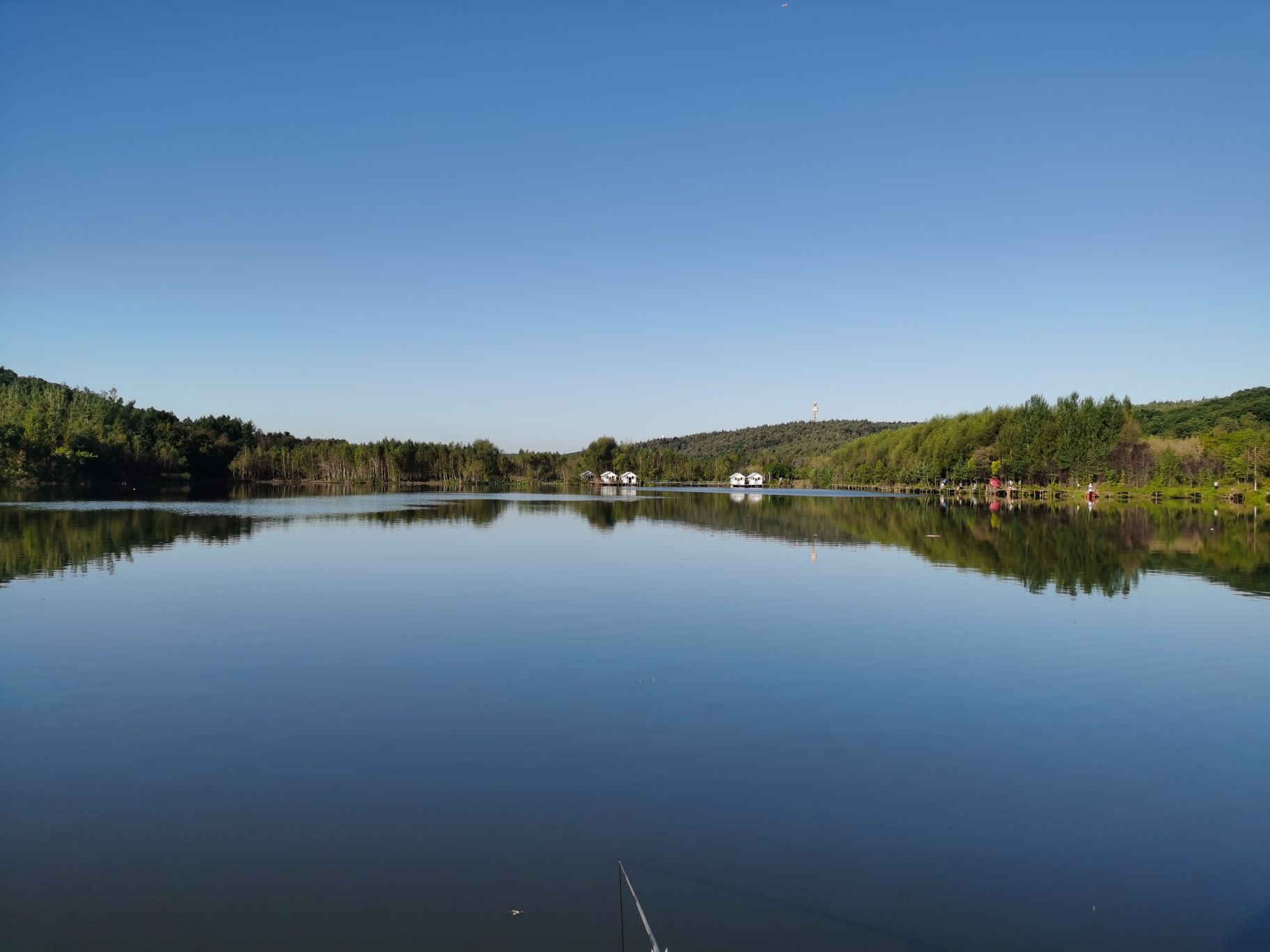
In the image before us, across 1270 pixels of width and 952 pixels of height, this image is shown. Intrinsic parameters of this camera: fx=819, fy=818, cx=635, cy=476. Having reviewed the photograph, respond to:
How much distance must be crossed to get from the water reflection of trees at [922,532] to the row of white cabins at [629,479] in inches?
3176

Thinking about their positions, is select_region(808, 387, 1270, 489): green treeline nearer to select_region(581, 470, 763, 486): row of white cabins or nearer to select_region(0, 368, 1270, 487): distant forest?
select_region(0, 368, 1270, 487): distant forest

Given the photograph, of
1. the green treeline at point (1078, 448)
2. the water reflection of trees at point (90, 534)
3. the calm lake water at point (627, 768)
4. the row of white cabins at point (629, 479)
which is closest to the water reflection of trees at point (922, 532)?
the water reflection of trees at point (90, 534)

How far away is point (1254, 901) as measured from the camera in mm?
5613

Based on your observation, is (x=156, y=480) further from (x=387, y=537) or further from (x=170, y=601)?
(x=170, y=601)

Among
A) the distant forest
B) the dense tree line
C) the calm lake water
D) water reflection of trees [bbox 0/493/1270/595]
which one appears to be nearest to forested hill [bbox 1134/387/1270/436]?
the distant forest

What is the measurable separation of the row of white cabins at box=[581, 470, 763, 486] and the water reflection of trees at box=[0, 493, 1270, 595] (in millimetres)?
80669

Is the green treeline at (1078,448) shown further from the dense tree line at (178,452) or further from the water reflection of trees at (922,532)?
the dense tree line at (178,452)

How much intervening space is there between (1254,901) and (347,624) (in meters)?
13.0

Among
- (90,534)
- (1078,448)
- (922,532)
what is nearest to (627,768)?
(90,534)

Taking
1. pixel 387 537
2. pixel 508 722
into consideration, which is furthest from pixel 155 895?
pixel 387 537

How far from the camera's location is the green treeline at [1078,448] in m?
74.4

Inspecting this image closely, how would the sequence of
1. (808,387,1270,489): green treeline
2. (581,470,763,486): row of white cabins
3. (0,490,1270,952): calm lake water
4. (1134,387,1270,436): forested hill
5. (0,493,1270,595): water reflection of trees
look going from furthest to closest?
(581,470,763,486): row of white cabins < (1134,387,1270,436): forested hill < (808,387,1270,489): green treeline < (0,493,1270,595): water reflection of trees < (0,490,1270,952): calm lake water

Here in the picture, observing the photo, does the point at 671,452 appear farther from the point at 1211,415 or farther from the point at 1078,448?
the point at 1078,448

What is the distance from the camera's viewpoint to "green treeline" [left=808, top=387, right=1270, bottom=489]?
74.4m
